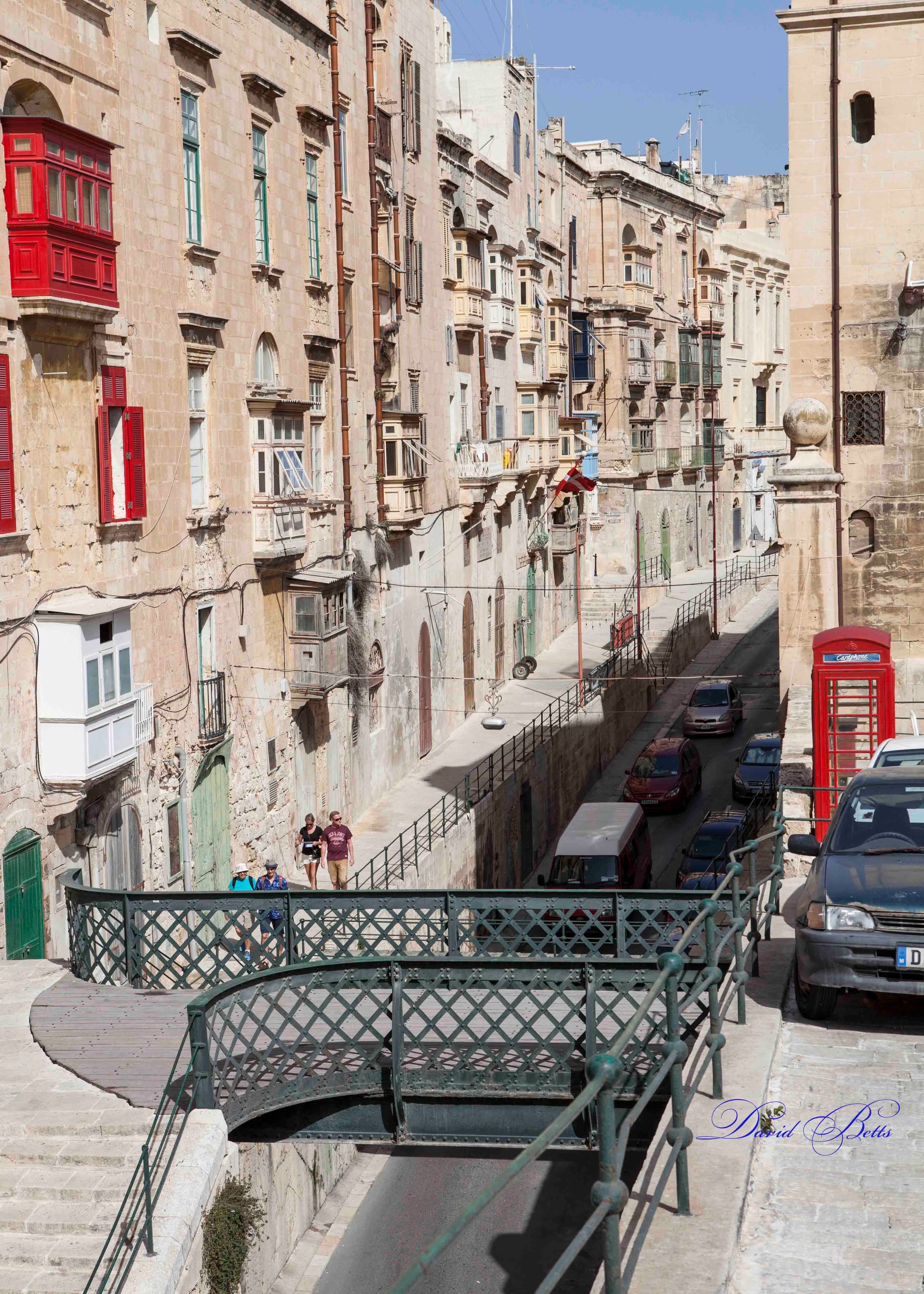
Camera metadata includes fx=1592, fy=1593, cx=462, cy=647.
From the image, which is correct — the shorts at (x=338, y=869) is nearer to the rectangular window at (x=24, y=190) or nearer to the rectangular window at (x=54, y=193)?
the rectangular window at (x=54, y=193)

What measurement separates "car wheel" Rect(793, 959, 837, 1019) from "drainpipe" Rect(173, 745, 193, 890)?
45.4 feet

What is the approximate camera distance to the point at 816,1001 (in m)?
10.4

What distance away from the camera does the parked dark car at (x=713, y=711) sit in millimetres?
44094

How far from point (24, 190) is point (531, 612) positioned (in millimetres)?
34058

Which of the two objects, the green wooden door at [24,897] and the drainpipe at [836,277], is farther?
the drainpipe at [836,277]

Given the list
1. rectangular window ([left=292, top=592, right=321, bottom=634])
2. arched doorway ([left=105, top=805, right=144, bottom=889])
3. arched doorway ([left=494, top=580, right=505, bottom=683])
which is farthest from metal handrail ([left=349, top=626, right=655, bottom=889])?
rectangular window ([left=292, top=592, right=321, bottom=634])

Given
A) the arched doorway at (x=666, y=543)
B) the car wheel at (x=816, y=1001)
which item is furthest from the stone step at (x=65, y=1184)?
the arched doorway at (x=666, y=543)

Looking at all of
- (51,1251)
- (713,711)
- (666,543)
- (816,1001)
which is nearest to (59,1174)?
(51,1251)

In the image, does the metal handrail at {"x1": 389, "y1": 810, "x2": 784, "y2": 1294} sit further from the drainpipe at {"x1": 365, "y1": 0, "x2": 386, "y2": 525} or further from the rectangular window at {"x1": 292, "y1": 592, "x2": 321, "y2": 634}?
the drainpipe at {"x1": 365, "y1": 0, "x2": 386, "y2": 525}

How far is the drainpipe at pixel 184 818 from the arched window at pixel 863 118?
46.2 feet

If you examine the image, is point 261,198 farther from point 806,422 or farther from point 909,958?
point 909,958

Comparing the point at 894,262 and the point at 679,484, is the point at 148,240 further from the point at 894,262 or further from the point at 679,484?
the point at 679,484

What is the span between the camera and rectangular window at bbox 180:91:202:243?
23.7 meters

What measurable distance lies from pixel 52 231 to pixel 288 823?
12692mm
